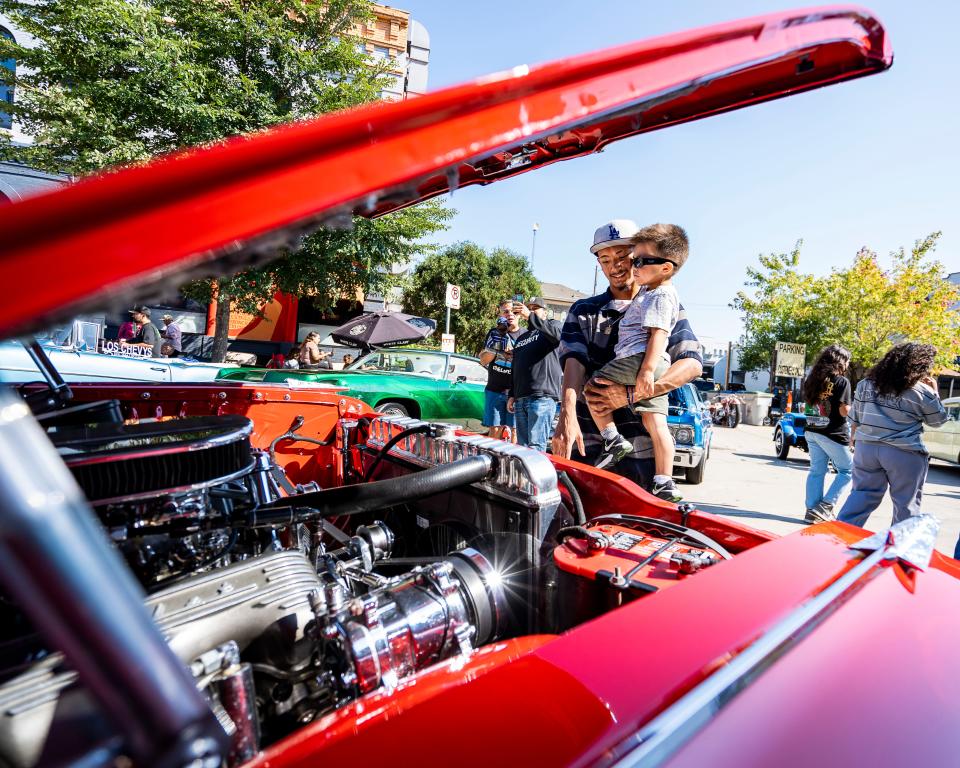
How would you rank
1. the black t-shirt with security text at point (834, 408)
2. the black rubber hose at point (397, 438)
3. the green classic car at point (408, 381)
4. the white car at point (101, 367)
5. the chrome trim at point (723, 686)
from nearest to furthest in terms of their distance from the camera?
the chrome trim at point (723, 686) → the black rubber hose at point (397, 438) → the black t-shirt with security text at point (834, 408) → the white car at point (101, 367) → the green classic car at point (408, 381)

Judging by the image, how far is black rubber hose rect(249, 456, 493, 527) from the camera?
5.12 ft

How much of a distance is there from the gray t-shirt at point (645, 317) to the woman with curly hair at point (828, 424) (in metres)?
2.90

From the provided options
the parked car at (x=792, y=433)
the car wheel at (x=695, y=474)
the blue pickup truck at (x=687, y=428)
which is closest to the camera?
the blue pickup truck at (x=687, y=428)

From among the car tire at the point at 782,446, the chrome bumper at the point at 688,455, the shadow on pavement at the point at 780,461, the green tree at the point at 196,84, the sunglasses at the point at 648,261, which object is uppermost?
the green tree at the point at 196,84

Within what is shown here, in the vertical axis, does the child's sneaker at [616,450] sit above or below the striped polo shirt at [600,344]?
below

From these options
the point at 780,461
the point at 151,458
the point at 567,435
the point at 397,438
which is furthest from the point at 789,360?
the point at 151,458

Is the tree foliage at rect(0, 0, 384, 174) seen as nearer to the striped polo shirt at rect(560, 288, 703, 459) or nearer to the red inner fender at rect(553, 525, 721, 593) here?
the striped polo shirt at rect(560, 288, 703, 459)

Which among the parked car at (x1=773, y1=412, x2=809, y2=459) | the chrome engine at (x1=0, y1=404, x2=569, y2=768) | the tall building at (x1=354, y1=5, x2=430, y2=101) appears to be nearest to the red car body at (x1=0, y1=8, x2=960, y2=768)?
the chrome engine at (x1=0, y1=404, x2=569, y2=768)

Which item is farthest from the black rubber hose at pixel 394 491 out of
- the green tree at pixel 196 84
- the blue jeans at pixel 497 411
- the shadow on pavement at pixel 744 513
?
the green tree at pixel 196 84

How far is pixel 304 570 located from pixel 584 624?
0.64 meters

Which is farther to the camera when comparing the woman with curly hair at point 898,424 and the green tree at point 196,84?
the green tree at point 196,84

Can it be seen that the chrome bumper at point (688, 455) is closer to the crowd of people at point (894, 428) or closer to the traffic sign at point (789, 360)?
the crowd of people at point (894, 428)

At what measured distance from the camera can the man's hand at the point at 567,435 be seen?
2861mm

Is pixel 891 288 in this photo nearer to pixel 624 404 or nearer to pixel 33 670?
pixel 624 404
